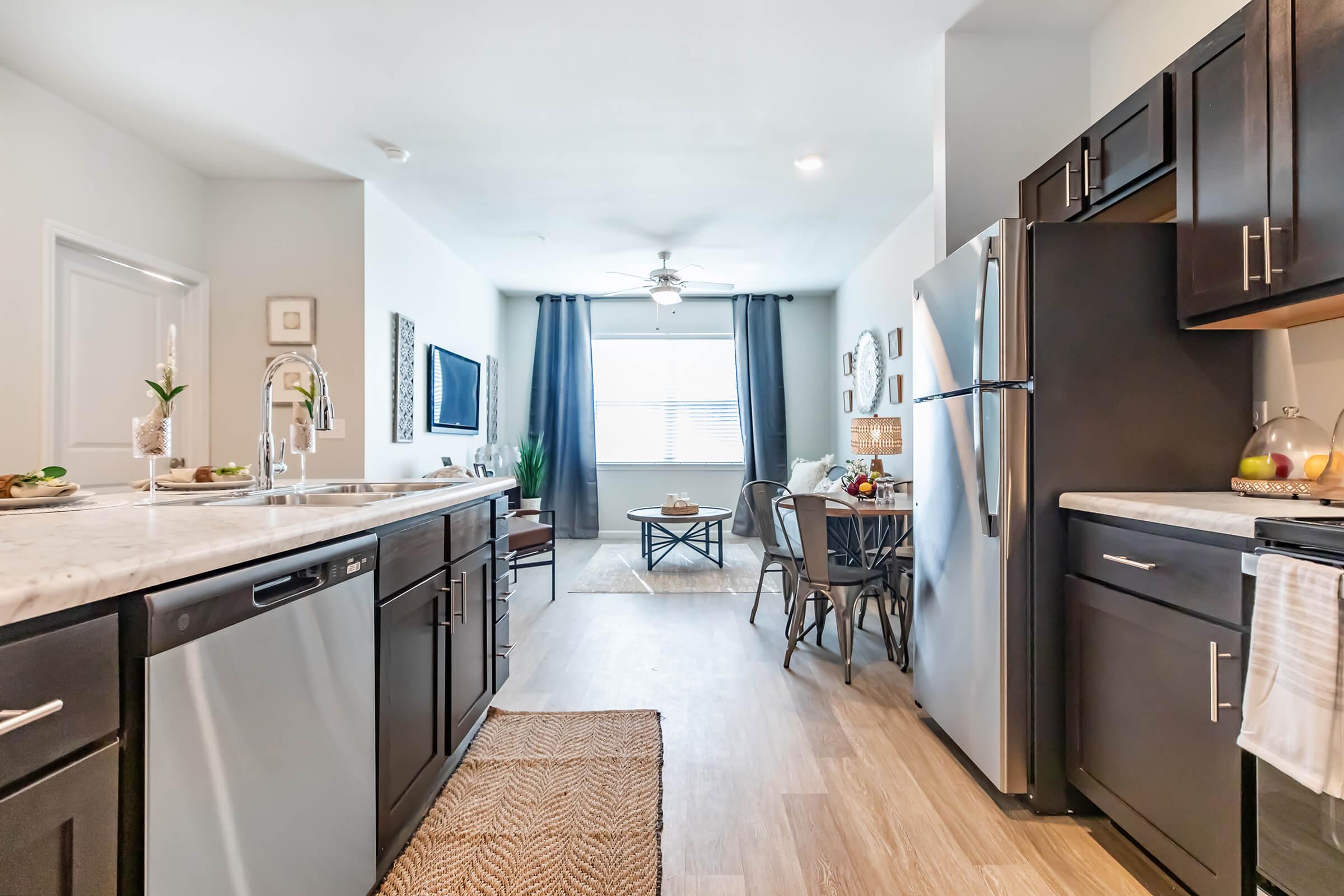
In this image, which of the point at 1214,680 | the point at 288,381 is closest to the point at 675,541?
the point at 288,381

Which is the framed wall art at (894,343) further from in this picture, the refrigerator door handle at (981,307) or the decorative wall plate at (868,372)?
the refrigerator door handle at (981,307)

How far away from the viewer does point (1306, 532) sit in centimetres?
112

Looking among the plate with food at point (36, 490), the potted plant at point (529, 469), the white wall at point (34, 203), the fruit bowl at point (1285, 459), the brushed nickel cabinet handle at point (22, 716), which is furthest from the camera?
the potted plant at point (529, 469)

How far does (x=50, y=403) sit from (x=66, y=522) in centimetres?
255

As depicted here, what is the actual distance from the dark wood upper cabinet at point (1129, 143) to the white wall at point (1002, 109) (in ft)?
1.57

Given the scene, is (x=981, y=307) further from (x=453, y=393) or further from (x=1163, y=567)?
(x=453, y=393)

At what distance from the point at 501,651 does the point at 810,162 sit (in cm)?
303

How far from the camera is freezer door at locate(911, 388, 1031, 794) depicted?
1.87 metres

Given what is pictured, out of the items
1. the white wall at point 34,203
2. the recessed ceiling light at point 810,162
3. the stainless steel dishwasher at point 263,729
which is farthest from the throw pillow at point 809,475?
the white wall at point 34,203

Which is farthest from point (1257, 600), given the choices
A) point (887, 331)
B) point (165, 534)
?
point (887, 331)

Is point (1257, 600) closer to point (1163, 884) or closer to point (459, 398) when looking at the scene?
point (1163, 884)

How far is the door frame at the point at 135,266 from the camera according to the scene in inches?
117

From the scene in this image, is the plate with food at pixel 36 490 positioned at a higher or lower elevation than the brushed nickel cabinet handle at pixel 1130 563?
higher

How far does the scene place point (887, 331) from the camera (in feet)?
16.9
